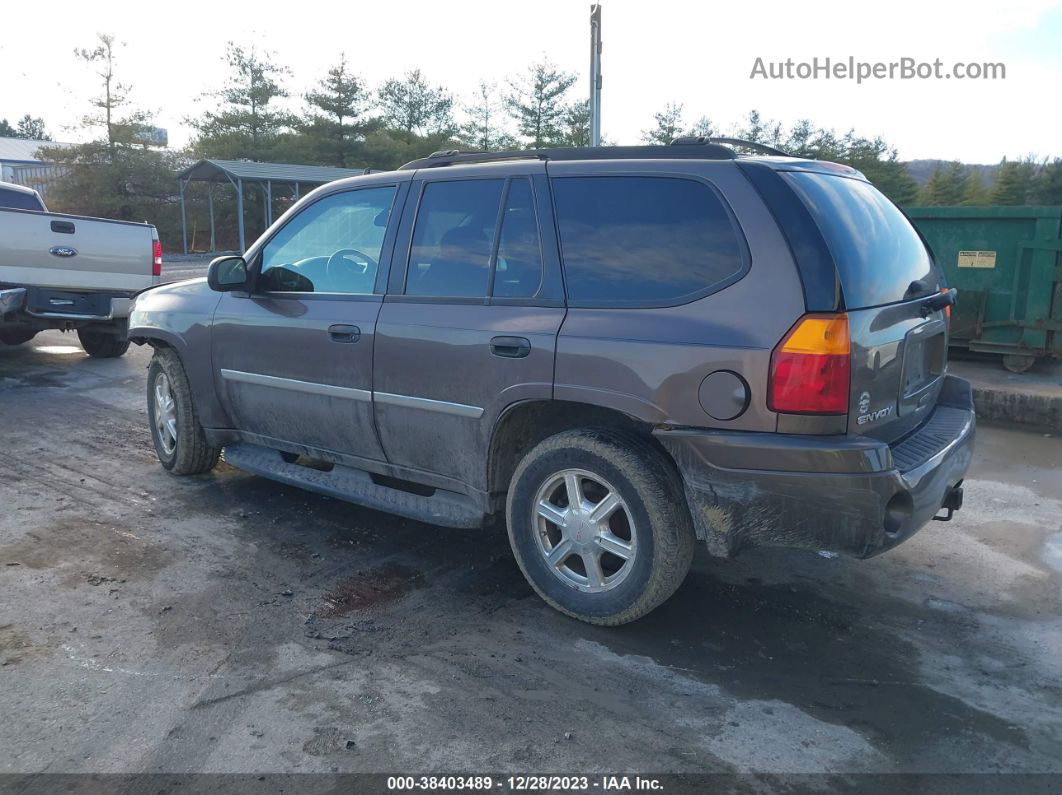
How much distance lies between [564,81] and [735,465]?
110ft

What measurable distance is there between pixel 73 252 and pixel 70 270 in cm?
18

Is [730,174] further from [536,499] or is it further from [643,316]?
[536,499]

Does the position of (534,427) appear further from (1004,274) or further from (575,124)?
(575,124)

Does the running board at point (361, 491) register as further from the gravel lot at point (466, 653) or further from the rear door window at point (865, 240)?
the rear door window at point (865, 240)

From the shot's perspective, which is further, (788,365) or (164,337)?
(164,337)

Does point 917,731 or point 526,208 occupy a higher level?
point 526,208

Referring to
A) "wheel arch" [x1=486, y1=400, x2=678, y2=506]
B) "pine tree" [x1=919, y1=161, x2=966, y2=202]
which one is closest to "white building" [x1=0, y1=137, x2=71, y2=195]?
"wheel arch" [x1=486, y1=400, x2=678, y2=506]

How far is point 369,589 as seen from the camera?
408 centimetres

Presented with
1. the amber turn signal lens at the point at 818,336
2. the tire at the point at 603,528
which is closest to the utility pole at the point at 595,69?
the tire at the point at 603,528

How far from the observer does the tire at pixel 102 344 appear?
10398 millimetres

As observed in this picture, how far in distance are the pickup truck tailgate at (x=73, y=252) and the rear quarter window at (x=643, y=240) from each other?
6.83 metres

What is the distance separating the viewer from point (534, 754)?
9.24ft

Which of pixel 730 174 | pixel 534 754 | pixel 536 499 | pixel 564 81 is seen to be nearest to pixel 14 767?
pixel 534 754

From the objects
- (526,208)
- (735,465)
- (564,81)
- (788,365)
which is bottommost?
(735,465)
